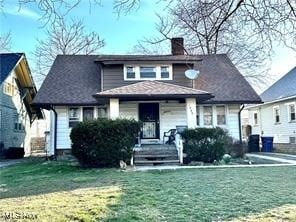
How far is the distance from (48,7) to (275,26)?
3.99 m

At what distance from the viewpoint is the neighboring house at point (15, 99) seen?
23.0 metres

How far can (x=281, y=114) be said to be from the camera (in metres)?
24.4

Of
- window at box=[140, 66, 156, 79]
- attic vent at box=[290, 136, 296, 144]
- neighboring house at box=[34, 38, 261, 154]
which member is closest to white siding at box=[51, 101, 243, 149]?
neighboring house at box=[34, 38, 261, 154]

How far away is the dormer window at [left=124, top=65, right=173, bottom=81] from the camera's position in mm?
20109

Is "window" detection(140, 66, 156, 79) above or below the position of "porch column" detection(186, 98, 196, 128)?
above

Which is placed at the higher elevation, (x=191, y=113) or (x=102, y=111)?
(x=102, y=111)

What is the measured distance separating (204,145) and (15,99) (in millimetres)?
15386

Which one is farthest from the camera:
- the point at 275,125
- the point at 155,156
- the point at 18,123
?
the point at 18,123

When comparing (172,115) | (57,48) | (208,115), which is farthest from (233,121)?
(57,48)

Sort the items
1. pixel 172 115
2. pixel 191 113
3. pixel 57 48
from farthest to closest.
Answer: pixel 57 48 < pixel 172 115 < pixel 191 113

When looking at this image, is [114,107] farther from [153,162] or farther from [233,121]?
[233,121]

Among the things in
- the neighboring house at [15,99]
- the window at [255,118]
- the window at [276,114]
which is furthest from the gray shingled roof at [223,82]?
the neighboring house at [15,99]

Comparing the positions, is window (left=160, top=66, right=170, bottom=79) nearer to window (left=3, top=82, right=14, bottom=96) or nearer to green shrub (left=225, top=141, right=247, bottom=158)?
green shrub (left=225, top=141, right=247, bottom=158)

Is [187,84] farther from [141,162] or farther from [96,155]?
[96,155]
